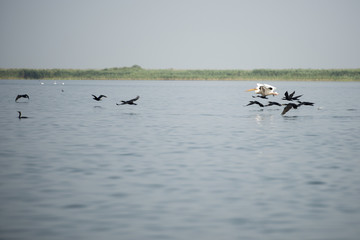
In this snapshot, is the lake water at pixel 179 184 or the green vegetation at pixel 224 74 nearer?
the lake water at pixel 179 184

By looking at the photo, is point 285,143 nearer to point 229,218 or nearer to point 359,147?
point 359,147

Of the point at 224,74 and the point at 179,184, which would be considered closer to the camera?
the point at 179,184

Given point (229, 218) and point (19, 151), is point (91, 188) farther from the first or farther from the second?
point (19, 151)

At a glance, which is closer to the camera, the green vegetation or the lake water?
the lake water

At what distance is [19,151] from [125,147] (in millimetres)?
3244

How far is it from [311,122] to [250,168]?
1398 cm

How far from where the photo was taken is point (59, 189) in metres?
11.0

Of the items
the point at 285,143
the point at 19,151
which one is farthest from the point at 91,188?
the point at 285,143

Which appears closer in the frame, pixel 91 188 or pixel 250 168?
pixel 91 188

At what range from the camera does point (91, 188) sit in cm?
1115

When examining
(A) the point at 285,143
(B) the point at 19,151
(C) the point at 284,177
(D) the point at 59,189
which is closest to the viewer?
(D) the point at 59,189

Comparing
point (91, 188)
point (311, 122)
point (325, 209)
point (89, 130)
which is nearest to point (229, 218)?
point (325, 209)

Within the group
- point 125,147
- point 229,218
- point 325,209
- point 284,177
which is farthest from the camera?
point 125,147

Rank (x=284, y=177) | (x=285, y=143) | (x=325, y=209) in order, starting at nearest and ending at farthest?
(x=325, y=209) → (x=284, y=177) → (x=285, y=143)
